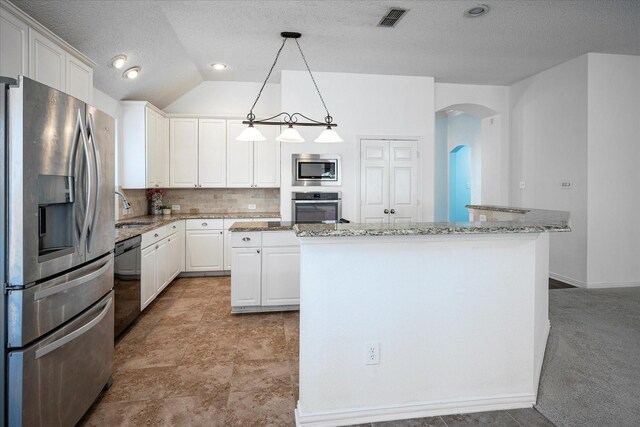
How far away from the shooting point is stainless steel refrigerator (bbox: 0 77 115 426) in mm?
1467

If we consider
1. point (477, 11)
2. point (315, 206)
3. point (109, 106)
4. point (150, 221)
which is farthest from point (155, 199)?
point (477, 11)

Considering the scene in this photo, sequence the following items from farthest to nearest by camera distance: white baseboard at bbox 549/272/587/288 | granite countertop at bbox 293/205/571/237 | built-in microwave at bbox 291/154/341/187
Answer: built-in microwave at bbox 291/154/341/187 → white baseboard at bbox 549/272/587/288 → granite countertop at bbox 293/205/571/237

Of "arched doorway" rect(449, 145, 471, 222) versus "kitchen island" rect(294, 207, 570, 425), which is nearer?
"kitchen island" rect(294, 207, 570, 425)

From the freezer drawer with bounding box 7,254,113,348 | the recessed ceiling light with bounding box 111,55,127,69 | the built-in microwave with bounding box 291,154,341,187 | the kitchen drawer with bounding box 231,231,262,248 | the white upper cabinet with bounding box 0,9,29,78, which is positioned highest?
the recessed ceiling light with bounding box 111,55,127,69

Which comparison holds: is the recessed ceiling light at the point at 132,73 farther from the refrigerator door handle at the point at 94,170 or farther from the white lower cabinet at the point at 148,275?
the refrigerator door handle at the point at 94,170

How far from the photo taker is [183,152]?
5312 mm

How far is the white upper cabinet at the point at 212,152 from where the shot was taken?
5.32 metres

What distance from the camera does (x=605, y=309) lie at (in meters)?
3.62

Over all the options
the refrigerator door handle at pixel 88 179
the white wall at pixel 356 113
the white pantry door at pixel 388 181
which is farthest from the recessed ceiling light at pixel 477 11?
the refrigerator door handle at pixel 88 179

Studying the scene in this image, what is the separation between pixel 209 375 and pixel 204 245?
9.55 ft

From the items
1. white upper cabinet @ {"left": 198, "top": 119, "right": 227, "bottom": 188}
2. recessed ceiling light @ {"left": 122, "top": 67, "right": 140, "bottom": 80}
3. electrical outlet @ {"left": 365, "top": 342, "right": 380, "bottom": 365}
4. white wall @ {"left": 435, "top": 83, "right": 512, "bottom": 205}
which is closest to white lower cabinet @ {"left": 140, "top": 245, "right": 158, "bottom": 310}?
white upper cabinet @ {"left": 198, "top": 119, "right": 227, "bottom": 188}

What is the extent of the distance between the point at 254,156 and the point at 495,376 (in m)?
4.27

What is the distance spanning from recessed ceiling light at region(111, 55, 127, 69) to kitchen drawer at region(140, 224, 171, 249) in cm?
175

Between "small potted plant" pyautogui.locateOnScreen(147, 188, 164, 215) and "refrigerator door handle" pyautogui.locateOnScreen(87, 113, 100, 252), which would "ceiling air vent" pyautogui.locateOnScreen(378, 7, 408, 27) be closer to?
"refrigerator door handle" pyautogui.locateOnScreen(87, 113, 100, 252)
